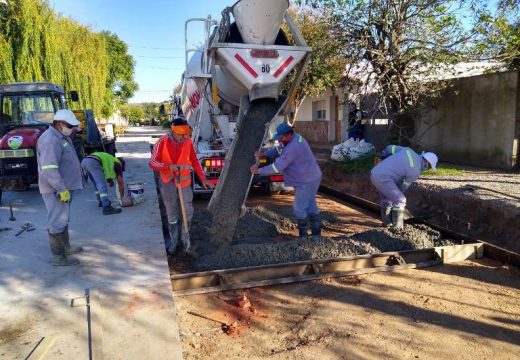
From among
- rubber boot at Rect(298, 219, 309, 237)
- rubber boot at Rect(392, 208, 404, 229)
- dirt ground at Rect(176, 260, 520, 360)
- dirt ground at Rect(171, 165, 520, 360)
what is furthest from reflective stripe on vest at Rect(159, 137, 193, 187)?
rubber boot at Rect(392, 208, 404, 229)

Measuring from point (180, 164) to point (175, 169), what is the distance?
0.56 feet

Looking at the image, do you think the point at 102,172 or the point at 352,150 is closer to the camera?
the point at 102,172

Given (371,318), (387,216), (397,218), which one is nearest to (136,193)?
(387,216)

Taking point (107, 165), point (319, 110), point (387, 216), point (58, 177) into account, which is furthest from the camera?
point (319, 110)

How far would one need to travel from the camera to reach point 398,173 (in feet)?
17.8

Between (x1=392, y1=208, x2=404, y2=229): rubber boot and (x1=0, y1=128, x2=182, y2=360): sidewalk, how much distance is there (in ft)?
9.96

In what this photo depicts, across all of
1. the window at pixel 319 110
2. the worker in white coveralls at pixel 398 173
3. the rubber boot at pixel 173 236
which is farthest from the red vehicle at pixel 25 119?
the window at pixel 319 110

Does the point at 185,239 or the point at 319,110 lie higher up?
the point at 319,110

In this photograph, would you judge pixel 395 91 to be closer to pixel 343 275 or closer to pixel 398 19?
pixel 398 19

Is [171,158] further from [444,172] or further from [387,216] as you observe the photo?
[444,172]

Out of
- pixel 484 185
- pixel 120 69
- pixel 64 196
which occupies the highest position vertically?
pixel 120 69

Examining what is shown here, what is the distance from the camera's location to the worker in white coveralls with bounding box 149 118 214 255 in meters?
4.82

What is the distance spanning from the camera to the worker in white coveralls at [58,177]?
4.16 metres

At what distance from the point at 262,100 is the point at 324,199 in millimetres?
3438
